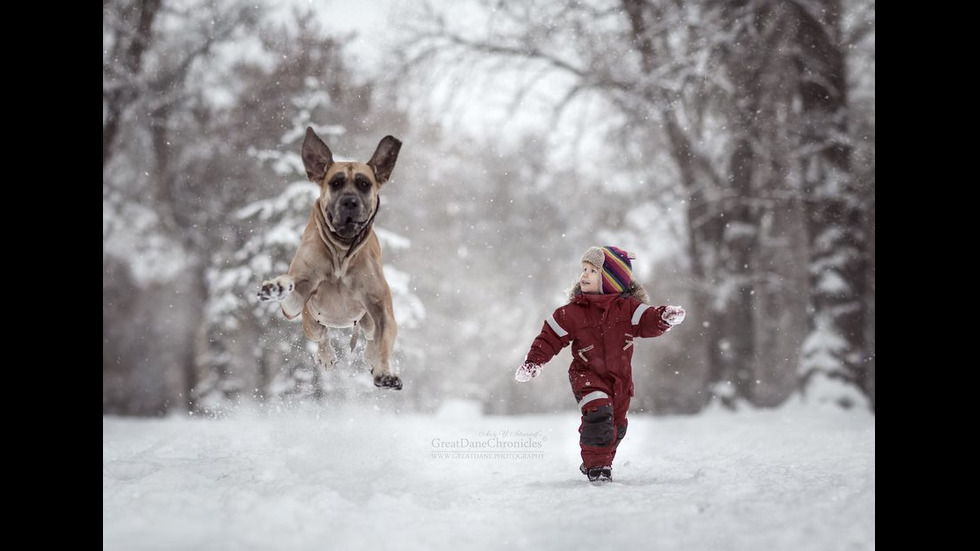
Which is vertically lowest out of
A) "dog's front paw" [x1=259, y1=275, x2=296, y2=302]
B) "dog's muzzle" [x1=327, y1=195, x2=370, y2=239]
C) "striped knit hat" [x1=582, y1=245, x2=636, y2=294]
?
"dog's front paw" [x1=259, y1=275, x2=296, y2=302]

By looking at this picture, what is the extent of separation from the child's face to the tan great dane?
1.23 meters

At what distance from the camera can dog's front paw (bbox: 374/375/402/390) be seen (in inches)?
142

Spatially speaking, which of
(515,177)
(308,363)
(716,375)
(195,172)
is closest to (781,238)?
(716,375)

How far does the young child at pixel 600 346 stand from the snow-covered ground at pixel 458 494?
0.30 m

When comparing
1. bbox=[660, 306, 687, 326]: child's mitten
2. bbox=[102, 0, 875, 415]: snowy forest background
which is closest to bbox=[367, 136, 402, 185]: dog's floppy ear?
bbox=[660, 306, 687, 326]: child's mitten

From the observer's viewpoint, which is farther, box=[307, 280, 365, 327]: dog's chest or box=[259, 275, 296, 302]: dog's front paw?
box=[307, 280, 365, 327]: dog's chest

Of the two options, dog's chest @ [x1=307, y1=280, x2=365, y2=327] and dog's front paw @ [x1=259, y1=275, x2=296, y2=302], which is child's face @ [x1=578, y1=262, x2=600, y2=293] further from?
dog's front paw @ [x1=259, y1=275, x2=296, y2=302]

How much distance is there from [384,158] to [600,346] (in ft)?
5.53

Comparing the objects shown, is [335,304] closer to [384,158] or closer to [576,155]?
[384,158]

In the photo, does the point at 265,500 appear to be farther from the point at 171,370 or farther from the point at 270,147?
the point at 171,370

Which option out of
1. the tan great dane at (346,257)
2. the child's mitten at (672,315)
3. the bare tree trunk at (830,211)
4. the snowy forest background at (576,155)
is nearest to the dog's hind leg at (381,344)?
the tan great dane at (346,257)

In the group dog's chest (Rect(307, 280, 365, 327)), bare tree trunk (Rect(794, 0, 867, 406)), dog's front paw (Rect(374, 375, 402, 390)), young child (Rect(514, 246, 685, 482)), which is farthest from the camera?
bare tree trunk (Rect(794, 0, 867, 406))

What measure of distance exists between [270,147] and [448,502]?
7.77 meters

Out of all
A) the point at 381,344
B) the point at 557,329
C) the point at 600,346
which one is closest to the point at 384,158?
the point at 381,344
